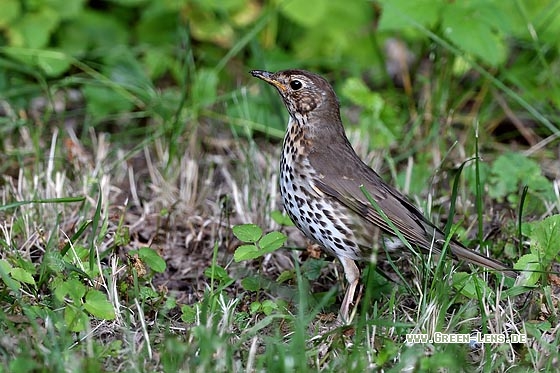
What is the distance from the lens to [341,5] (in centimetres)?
701

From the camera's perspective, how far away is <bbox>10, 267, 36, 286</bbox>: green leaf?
4027mm

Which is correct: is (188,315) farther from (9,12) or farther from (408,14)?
(9,12)

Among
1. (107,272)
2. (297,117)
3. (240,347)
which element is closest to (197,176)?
(297,117)

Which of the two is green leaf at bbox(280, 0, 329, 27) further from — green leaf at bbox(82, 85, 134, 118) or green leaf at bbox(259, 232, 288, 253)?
green leaf at bbox(259, 232, 288, 253)

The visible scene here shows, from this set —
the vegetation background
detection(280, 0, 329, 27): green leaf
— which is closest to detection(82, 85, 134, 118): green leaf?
the vegetation background

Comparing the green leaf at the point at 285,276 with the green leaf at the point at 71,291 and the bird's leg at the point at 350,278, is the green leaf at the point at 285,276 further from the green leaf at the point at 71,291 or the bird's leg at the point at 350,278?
the green leaf at the point at 71,291

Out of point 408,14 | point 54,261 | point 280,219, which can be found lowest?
point 54,261

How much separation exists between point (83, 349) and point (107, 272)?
660 millimetres

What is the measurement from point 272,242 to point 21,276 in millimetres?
1081

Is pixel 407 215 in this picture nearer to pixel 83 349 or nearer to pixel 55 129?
pixel 83 349

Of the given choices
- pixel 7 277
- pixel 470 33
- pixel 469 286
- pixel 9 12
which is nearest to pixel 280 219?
pixel 469 286

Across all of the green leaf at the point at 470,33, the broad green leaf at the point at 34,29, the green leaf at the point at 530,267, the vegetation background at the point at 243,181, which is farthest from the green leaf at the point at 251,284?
the broad green leaf at the point at 34,29

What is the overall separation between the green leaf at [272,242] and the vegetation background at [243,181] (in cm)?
1

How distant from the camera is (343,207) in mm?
4445
